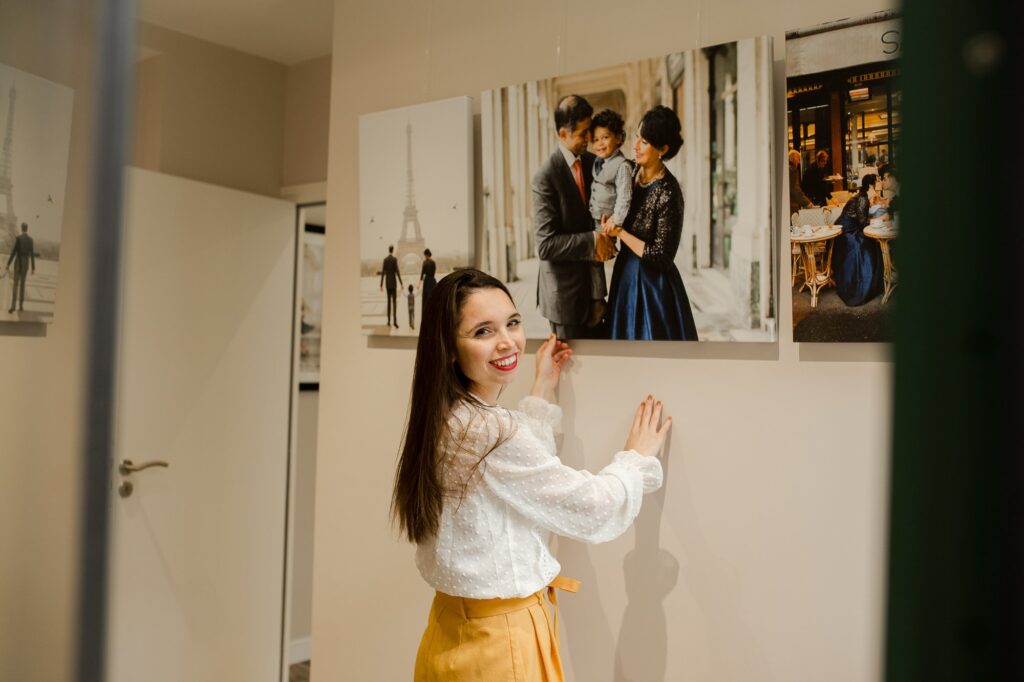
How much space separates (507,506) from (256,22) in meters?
2.16

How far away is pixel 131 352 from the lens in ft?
8.73

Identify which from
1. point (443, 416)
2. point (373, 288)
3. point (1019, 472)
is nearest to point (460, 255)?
point (373, 288)

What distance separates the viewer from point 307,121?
10.6 ft

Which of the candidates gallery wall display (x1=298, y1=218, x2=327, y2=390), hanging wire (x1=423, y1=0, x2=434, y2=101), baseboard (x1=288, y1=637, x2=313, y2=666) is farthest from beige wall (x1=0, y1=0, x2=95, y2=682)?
baseboard (x1=288, y1=637, x2=313, y2=666)

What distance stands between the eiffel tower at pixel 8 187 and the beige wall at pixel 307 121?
2908 mm

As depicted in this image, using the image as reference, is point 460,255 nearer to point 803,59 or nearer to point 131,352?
point 803,59

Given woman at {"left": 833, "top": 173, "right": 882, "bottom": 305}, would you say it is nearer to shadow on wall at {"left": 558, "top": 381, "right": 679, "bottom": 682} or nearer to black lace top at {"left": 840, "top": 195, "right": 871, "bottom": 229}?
black lace top at {"left": 840, "top": 195, "right": 871, "bottom": 229}

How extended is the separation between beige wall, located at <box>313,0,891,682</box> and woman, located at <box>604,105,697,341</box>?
2.4 inches

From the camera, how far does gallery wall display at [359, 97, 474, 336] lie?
2.07m

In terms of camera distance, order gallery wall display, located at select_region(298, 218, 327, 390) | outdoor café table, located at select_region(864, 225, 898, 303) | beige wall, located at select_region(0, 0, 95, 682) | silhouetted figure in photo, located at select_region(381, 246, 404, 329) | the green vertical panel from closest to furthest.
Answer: the green vertical panel
beige wall, located at select_region(0, 0, 95, 682)
outdoor café table, located at select_region(864, 225, 898, 303)
silhouetted figure in photo, located at select_region(381, 246, 404, 329)
gallery wall display, located at select_region(298, 218, 327, 390)

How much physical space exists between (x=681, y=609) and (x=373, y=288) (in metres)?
1.18

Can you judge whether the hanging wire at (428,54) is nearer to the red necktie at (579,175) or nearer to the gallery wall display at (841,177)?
the red necktie at (579,175)

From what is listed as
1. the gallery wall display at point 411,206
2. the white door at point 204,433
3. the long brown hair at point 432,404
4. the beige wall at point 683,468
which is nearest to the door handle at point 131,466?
the white door at point 204,433

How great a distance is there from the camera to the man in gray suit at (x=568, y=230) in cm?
184
